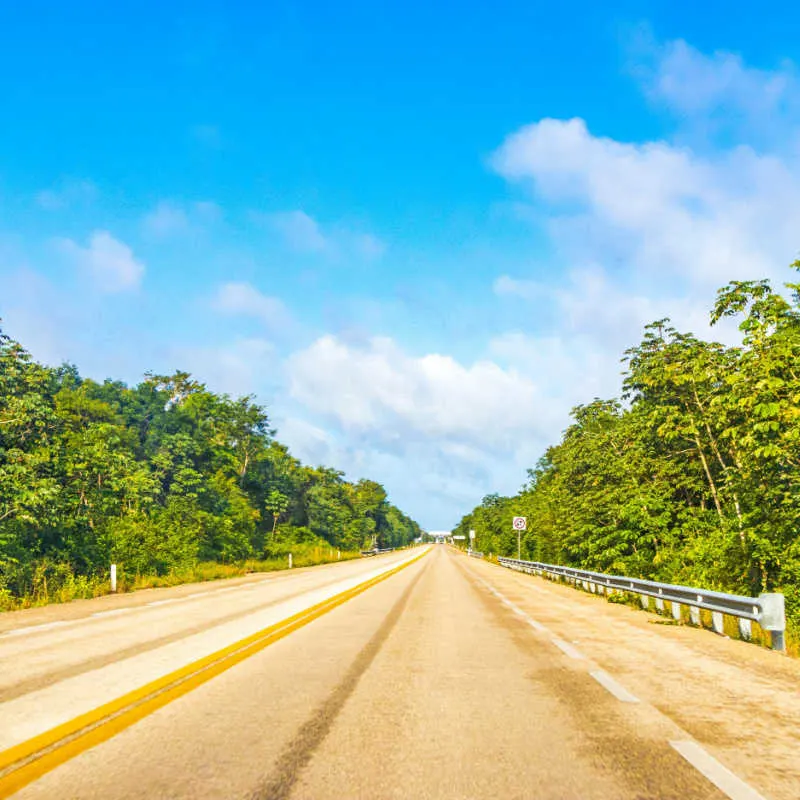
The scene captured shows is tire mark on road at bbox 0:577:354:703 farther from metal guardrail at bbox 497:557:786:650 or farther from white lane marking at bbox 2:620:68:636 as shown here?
metal guardrail at bbox 497:557:786:650

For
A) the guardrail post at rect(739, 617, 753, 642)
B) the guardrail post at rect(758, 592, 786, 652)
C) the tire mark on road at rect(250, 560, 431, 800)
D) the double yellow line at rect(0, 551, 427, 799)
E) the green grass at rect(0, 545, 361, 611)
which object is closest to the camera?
the tire mark on road at rect(250, 560, 431, 800)

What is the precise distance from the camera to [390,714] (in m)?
5.58

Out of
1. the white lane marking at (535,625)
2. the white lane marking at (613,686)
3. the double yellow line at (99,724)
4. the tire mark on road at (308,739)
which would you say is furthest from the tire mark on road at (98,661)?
the white lane marking at (535,625)

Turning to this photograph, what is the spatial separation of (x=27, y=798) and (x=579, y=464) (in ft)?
89.8

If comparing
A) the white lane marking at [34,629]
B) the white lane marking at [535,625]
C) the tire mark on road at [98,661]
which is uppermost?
the tire mark on road at [98,661]

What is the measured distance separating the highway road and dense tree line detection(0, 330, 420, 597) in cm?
1103

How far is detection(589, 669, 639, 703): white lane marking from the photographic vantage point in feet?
20.5

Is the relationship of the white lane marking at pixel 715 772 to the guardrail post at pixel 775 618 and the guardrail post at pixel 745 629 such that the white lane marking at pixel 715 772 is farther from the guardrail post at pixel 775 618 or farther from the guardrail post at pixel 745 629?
the guardrail post at pixel 745 629

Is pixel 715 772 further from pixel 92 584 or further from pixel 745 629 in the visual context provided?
pixel 92 584

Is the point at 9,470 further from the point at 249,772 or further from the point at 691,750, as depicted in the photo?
the point at 691,750

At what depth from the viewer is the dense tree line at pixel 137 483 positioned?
2045 centimetres

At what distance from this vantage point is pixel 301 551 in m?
63.9

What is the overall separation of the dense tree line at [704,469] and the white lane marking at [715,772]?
8.33 meters

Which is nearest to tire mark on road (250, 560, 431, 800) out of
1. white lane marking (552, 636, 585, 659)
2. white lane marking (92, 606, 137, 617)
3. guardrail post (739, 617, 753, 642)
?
white lane marking (552, 636, 585, 659)
